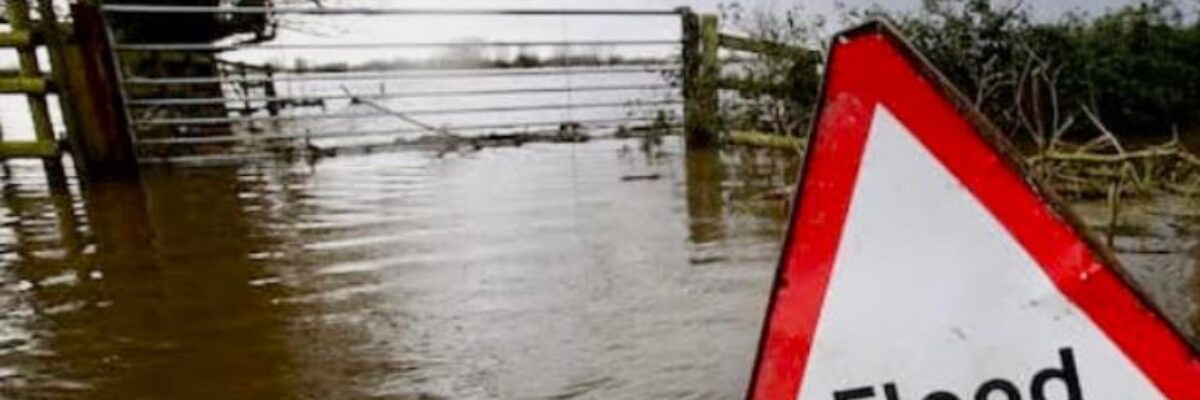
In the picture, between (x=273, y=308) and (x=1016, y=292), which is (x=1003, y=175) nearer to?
(x=1016, y=292)

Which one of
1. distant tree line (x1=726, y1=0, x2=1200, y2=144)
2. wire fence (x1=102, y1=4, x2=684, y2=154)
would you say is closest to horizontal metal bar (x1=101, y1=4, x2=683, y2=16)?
wire fence (x1=102, y1=4, x2=684, y2=154)

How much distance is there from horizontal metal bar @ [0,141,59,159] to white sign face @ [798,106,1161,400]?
18.3ft

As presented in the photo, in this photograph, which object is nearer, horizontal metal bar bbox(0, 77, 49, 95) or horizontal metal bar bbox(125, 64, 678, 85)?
horizontal metal bar bbox(0, 77, 49, 95)

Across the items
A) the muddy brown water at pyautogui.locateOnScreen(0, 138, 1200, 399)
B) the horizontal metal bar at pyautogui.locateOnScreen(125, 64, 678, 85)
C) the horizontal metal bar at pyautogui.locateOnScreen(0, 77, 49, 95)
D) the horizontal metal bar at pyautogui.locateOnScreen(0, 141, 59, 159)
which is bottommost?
the muddy brown water at pyautogui.locateOnScreen(0, 138, 1200, 399)

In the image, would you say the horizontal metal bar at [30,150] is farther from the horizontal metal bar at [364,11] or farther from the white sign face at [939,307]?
the white sign face at [939,307]

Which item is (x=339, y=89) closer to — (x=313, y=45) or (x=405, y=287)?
(x=313, y=45)

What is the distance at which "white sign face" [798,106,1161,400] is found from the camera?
3.17 ft

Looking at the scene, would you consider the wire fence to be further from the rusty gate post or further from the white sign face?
the white sign face

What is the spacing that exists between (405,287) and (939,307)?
2182mm

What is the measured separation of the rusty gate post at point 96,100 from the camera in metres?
5.34

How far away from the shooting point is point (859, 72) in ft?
3.24

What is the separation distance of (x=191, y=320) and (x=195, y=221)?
184cm

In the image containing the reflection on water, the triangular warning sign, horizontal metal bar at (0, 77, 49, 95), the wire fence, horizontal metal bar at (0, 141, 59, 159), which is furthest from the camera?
the wire fence

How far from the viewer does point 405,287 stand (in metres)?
2.97
